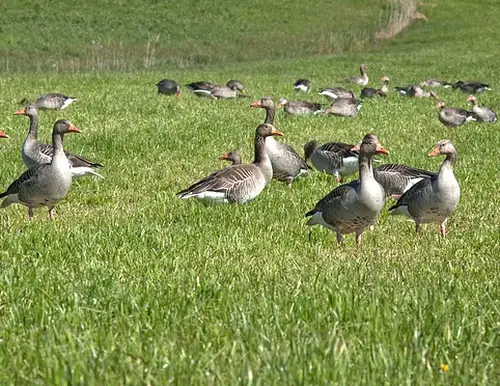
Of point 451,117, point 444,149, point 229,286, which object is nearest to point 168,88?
point 451,117

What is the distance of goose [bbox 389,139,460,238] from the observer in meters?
9.42

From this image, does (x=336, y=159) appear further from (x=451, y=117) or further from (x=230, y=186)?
(x=451, y=117)

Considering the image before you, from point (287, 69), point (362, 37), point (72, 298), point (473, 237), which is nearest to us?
point (72, 298)

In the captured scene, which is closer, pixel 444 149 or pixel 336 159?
pixel 444 149

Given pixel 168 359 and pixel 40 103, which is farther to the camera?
pixel 40 103

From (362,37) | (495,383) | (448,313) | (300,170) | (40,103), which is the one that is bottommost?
(362,37)

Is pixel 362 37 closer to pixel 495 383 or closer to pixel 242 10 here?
pixel 242 10

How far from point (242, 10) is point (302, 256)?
62816 mm

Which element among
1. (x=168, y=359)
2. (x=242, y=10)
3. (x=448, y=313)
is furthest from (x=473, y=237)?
(x=242, y=10)

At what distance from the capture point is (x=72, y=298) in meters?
5.70

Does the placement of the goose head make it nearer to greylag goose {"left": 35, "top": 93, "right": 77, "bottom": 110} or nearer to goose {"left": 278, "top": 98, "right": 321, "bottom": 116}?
goose {"left": 278, "top": 98, "right": 321, "bottom": 116}

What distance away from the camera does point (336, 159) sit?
47.0 ft

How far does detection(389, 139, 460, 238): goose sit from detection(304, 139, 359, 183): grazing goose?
4.17 meters

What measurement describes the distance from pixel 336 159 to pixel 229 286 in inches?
337
